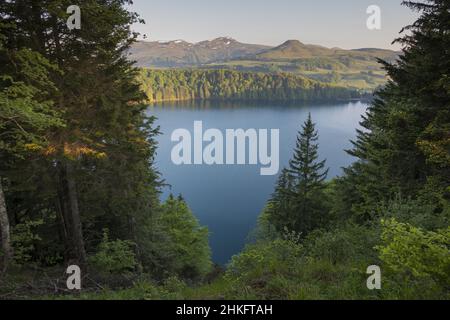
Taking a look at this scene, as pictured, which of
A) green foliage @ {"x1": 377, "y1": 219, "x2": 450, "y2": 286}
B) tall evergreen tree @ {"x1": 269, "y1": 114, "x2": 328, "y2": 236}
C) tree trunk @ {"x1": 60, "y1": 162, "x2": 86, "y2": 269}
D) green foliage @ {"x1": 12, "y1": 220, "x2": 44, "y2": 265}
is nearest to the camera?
green foliage @ {"x1": 377, "y1": 219, "x2": 450, "y2": 286}

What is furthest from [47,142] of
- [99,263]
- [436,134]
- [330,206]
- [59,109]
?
[330,206]

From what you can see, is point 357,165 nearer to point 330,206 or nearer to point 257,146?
point 330,206

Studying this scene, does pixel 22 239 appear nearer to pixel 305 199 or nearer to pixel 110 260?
pixel 110 260

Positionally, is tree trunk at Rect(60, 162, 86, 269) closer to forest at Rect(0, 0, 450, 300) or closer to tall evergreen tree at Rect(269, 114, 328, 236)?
forest at Rect(0, 0, 450, 300)

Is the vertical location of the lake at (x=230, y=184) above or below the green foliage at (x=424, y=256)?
below

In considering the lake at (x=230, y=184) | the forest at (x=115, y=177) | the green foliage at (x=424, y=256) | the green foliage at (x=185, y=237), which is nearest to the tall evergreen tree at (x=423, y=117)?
the forest at (x=115, y=177)

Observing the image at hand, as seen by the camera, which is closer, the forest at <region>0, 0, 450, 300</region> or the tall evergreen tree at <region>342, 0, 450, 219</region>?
the forest at <region>0, 0, 450, 300</region>

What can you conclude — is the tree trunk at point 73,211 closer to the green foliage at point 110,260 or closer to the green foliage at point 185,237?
the green foliage at point 110,260

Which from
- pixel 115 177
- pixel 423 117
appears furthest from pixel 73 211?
pixel 423 117

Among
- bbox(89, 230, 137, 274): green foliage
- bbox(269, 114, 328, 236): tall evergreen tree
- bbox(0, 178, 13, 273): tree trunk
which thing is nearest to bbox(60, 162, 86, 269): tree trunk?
bbox(89, 230, 137, 274): green foliage

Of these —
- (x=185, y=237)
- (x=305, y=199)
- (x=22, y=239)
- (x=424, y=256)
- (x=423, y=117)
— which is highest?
(x=423, y=117)

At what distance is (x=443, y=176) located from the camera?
11.1m

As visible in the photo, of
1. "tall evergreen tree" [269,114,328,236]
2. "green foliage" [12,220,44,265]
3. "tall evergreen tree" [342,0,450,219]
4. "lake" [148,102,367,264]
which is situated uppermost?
"tall evergreen tree" [342,0,450,219]

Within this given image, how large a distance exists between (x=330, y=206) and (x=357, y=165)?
8019 mm
